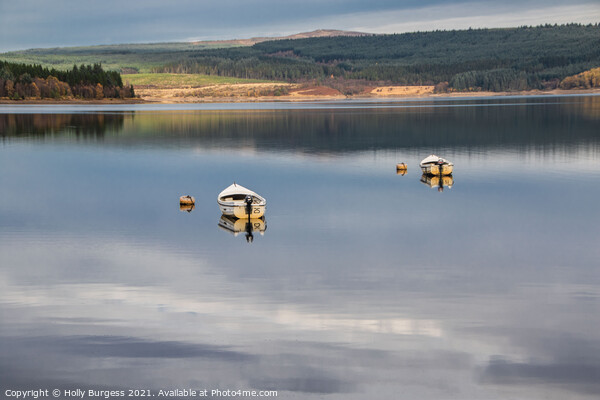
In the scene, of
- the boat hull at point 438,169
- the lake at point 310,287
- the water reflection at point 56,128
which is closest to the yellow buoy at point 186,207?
the lake at point 310,287

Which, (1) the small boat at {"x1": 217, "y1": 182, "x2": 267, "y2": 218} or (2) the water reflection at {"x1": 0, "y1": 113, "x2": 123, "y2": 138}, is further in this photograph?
(2) the water reflection at {"x1": 0, "y1": 113, "x2": 123, "y2": 138}

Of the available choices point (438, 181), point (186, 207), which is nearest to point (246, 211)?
point (186, 207)

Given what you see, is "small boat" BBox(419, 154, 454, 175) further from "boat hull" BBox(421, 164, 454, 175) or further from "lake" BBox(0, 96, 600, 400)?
"lake" BBox(0, 96, 600, 400)

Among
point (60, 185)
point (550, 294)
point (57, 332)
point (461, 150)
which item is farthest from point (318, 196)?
point (461, 150)

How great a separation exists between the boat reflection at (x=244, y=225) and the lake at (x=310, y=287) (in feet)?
0.78

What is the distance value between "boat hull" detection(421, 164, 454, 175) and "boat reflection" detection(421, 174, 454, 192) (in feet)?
1.25

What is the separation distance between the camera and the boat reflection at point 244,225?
3503 cm

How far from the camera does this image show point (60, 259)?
96.8 ft

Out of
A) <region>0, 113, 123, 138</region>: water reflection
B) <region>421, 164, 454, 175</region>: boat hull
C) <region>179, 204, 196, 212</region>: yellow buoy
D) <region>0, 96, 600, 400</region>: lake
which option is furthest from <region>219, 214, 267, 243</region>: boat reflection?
<region>0, 113, 123, 138</region>: water reflection

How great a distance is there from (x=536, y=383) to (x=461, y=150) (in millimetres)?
62290

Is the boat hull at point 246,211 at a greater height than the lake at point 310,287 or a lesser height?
greater

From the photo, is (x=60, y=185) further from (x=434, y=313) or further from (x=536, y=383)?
(x=536, y=383)

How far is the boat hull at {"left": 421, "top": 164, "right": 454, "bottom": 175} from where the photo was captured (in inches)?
2154

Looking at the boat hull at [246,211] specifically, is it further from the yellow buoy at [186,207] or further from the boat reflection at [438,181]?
the boat reflection at [438,181]
